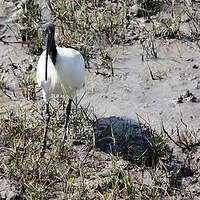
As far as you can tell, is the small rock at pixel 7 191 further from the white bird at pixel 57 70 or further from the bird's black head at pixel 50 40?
the bird's black head at pixel 50 40

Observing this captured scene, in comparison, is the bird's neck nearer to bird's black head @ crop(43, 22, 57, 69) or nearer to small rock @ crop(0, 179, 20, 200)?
bird's black head @ crop(43, 22, 57, 69)

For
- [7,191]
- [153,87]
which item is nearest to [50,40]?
[7,191]

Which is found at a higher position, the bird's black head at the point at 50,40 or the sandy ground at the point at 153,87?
the bird's black head at the point at 50,40

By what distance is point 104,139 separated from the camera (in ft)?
17.1

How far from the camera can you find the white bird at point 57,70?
4.88 m

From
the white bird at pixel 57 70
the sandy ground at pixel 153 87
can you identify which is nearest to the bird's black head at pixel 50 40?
the white bird at pixel 57 70

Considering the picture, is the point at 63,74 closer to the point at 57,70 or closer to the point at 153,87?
the point at 57,70

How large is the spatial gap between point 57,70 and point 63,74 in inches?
2.3

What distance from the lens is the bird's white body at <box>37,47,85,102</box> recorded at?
4.96m

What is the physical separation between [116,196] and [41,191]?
0.55 m

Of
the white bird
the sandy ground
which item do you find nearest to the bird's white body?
the white bird

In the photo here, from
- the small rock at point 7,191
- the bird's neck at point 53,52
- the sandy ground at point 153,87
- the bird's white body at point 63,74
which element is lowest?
the small rock at point 7,191

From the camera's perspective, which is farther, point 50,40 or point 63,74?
point 63,74

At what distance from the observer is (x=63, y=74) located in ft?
16.3
